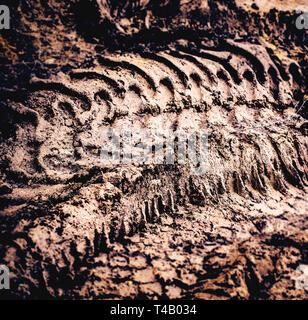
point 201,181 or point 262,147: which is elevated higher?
point 262,147

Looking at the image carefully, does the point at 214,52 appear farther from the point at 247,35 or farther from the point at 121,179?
the point at 121,179

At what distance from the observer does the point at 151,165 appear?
4.58 feet

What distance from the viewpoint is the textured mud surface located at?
1048 mm

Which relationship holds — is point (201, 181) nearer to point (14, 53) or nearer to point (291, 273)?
point (291, 273)

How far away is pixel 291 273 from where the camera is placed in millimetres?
1062

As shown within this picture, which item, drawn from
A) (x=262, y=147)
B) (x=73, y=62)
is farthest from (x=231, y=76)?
(x=73, y=62)

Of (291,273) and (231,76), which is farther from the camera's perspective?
(231,76)

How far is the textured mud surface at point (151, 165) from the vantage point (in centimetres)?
105

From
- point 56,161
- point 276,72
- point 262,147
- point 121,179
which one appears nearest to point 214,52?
point 276,72

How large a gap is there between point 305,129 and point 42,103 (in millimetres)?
1969
